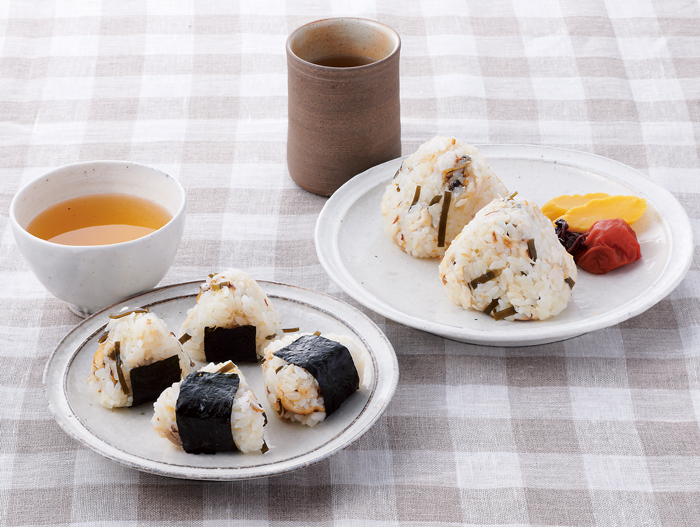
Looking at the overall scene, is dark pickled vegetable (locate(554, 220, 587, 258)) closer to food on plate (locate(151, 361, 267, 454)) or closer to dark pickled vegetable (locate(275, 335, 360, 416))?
dark pickled vegetable (locate(275, 335, 360, 416))

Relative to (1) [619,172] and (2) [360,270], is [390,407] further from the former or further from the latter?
(1) [619,172]

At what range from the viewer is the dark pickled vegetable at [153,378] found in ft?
5.37

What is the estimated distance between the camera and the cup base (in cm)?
202

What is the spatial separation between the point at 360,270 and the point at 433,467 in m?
0.65

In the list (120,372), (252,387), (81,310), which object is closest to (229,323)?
(252,387)

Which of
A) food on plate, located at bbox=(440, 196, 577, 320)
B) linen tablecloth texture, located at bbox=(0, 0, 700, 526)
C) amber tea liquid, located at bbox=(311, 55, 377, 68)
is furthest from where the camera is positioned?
amber tea liquid, located at bbox=(311, 55, 377, 68)

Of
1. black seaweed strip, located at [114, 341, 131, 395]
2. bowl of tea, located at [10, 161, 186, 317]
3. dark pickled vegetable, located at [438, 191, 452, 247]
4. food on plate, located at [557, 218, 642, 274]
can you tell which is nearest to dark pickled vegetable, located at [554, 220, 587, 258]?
food on plate, located at [557, 218, 642, 274]

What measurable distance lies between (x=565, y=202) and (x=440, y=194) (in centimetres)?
41

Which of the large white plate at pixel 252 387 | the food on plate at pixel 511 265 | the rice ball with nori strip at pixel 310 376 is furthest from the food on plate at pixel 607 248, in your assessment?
the rice ball with nori strip at pixel 310 376

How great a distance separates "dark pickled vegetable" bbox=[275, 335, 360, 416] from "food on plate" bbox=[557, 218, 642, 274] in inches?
31.4

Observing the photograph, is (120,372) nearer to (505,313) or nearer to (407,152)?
(505,313)

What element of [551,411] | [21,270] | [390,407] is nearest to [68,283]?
[21,270]

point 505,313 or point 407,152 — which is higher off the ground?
point 505,313

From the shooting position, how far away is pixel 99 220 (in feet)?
6.81
